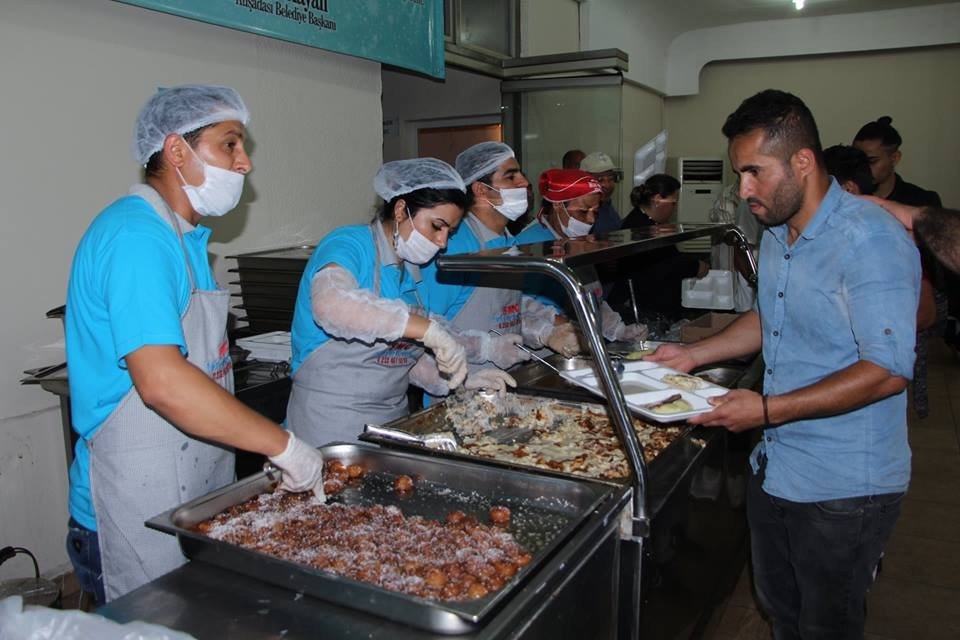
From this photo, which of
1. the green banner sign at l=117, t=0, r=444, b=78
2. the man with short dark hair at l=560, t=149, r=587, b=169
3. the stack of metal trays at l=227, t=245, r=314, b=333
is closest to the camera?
the green banner sign at l=117, t=0, r=444, b=78

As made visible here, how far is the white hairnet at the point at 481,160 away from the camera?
273 cm

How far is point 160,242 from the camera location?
140cm

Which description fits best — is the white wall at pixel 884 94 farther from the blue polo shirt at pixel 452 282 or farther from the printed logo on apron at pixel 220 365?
the printed logo on apron at pixel 220 365

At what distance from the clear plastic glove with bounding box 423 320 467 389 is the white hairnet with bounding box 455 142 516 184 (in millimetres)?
1019

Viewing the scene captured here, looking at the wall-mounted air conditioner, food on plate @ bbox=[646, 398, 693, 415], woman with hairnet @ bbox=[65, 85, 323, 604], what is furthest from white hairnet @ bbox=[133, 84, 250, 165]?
the wall-mounted air conditioner

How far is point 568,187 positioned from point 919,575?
2141 mm

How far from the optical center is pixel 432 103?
6328 millimetres

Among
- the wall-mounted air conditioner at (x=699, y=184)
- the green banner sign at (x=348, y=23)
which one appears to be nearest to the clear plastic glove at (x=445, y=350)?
the green banner sign at (x=348, y=23)

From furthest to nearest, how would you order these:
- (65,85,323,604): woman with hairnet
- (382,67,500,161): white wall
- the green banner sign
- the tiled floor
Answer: (382,67,500,161): white wall → the green banner sign → the tiled floor → (65,85,323,604): woman with hairnet

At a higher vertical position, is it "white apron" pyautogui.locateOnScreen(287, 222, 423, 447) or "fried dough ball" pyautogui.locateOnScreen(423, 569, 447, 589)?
"white apron" pyautogui.locateOnScreen(287, 222, 423, 447)

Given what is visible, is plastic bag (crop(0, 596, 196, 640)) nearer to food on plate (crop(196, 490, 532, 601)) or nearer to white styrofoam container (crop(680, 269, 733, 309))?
food on plate (crop(196, 490, 532, 601))

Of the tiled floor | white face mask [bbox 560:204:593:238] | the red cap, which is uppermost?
the red cap

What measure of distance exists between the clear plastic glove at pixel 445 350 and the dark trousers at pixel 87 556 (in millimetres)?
866

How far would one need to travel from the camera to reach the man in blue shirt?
1554mm
